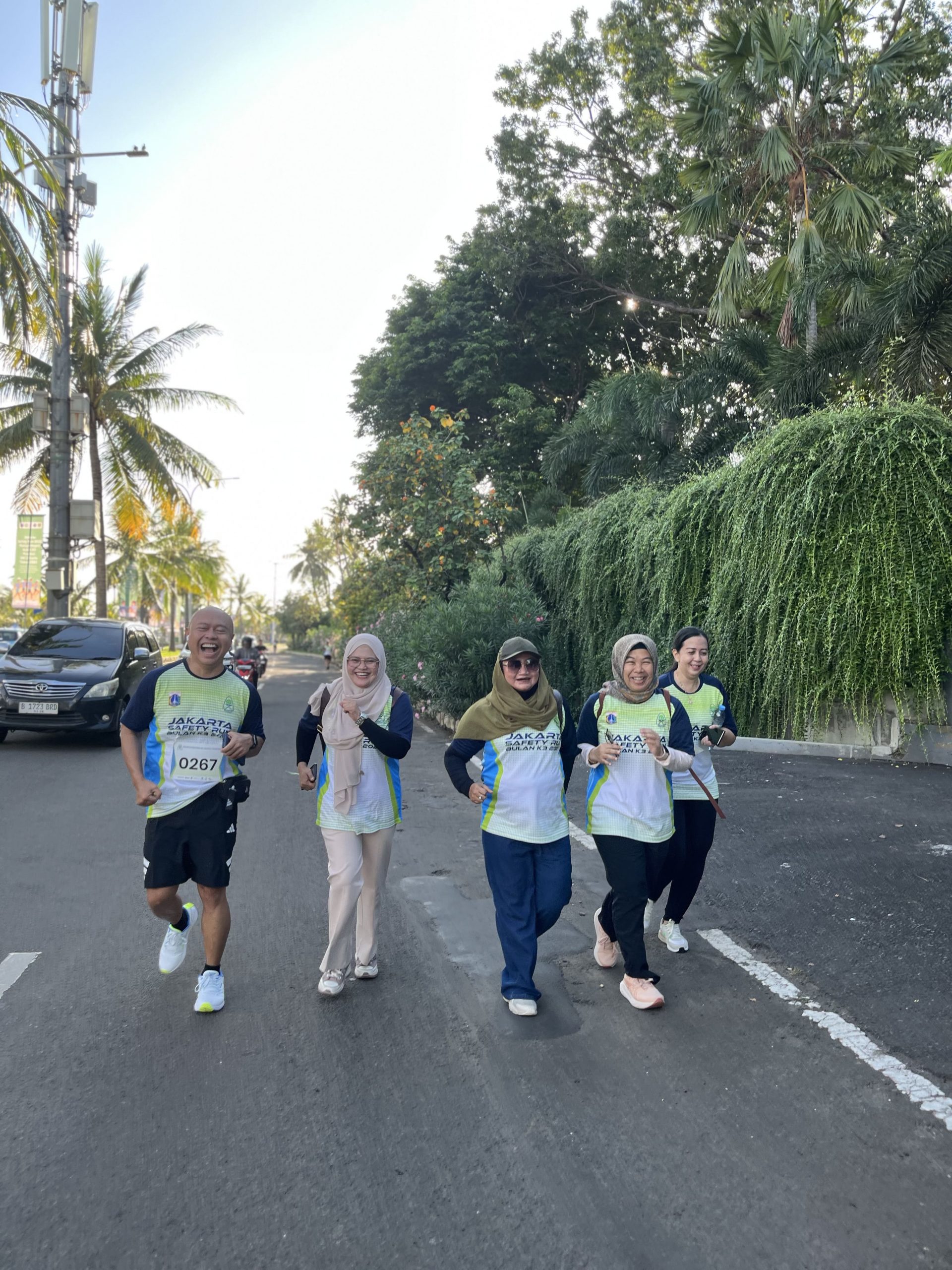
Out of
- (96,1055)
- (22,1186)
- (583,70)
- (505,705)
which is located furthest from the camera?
(583,70)

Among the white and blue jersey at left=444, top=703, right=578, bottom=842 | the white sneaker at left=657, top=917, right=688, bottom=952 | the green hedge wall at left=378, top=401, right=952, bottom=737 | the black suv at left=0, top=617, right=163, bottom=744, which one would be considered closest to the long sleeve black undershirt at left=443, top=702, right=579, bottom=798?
the white and blue jersey at left=444, top=703, right=578, bottom=842

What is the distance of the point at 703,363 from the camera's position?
18750 mm

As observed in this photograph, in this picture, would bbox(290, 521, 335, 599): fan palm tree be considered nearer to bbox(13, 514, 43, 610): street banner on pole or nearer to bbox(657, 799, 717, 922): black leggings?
bbox(13, 514, 43, 610): street banner on pole

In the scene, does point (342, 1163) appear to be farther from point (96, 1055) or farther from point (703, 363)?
point (703, 363)

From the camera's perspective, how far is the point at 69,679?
43.4ft

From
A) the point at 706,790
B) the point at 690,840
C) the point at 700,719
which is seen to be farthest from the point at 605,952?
the point at 700,719

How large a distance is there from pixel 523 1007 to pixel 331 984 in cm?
88

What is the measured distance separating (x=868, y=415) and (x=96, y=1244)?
1035cm

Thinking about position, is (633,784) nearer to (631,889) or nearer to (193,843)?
(631,889)

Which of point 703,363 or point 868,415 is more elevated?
point 703,363

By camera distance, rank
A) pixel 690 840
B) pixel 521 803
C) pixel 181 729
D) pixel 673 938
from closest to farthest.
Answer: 1. pixel 521 803
2. pixel 181 729
3. pixel 690 840
4. pixel 673 938


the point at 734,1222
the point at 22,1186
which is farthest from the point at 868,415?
the point at 22,1186

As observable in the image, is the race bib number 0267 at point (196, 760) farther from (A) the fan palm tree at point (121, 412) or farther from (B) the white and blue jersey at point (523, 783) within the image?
(A) the fan palm tree at point (121, 412)

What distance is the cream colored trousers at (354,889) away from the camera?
4.63 m
